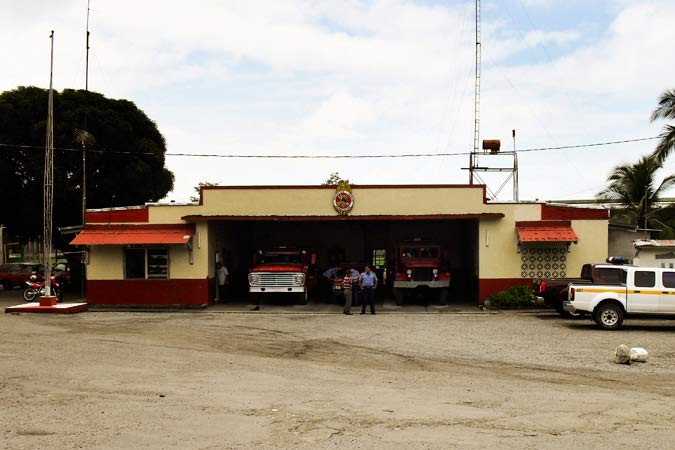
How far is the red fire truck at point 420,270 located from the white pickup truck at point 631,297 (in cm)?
837

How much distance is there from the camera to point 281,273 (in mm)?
27984


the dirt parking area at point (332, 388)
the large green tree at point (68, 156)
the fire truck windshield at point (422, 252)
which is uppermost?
the large green tree at point (68, 156)

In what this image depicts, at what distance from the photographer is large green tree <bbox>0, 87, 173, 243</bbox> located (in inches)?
1419

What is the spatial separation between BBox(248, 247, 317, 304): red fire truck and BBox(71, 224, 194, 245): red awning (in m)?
2.97

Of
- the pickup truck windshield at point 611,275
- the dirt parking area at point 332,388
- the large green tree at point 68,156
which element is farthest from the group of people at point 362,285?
the large green tree at point 68,156

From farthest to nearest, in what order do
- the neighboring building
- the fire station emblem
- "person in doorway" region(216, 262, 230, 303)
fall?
"person in doorway" region(216, 262, 230, 303) < the fire station emblem < the neighboring building

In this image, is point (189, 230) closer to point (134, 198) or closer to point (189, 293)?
point (189, 293)

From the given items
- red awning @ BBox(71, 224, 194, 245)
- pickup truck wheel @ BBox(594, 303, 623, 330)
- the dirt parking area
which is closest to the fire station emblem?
red awning @ BBox(71, 224, 194, 245)

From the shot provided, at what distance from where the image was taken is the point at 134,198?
3856 centimetres

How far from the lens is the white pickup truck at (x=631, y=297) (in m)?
20.0

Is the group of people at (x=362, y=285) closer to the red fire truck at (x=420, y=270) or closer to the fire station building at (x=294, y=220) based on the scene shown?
the red fire truck at (x=420, y=270)

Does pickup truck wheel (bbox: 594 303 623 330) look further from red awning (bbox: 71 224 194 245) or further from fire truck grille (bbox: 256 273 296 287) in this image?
red awning (bbox: 71 224 194 245)

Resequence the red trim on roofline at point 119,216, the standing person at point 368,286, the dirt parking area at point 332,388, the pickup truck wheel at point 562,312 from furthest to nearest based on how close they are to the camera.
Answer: the red trim on roofline at point 119,216, the standing person at point 368,286, the pickup truck wheel at point 562,312, the dirt parking area at point 332,388

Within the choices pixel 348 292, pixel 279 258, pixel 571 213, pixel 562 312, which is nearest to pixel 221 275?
pixel 279 258
